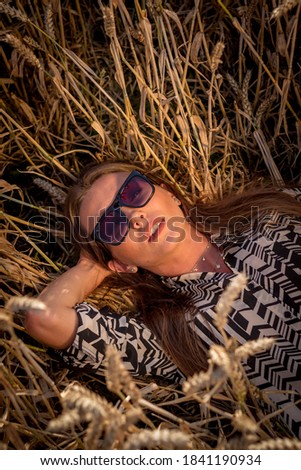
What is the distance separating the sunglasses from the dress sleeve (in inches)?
10.8

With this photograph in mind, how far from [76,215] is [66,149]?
503mm

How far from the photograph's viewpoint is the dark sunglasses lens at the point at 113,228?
71.6 inches

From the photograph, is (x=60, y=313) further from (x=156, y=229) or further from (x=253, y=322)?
(x=253, y=322)

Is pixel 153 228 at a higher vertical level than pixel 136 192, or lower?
lower

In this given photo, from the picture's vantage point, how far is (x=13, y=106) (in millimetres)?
2342

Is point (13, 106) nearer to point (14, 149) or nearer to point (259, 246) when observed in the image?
point (14, 149)

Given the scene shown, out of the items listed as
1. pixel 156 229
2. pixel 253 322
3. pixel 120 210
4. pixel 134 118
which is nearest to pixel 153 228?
pixel 156 229

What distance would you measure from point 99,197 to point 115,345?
21.7 inches

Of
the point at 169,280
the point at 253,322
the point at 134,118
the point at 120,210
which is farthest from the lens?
the point at 134,118

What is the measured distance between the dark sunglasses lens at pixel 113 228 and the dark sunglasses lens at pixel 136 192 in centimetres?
5

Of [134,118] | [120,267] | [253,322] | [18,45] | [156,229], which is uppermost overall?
[18,45]

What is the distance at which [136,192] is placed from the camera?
6.06 ft

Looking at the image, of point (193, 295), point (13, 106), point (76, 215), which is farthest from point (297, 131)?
point (13, 106)

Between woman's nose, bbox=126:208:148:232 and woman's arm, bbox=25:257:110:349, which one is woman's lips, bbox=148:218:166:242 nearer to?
woman's nose, bbox=126:208:148:232
